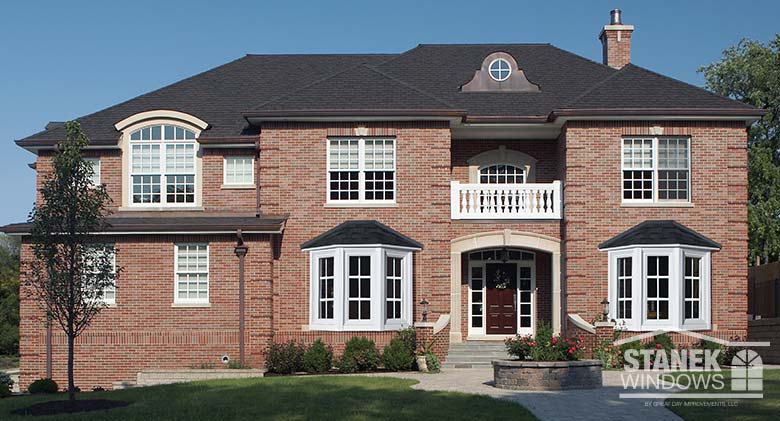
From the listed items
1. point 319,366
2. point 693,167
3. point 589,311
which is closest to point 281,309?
point 319,366

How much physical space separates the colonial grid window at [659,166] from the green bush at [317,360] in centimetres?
889

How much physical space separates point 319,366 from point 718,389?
9.66 m

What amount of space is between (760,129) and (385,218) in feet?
74.2

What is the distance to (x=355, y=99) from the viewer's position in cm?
2480

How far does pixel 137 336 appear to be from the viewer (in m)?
23.8

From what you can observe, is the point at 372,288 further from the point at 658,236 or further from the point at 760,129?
the point at 760,129

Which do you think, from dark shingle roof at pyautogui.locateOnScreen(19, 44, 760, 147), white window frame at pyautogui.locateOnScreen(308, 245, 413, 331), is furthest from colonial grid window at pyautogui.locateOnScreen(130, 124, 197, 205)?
white window frame at pyautogui.locateOnScreen(308, 245, 413, 331)

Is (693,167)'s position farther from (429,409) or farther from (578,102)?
(429,409)

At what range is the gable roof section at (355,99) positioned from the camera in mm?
24281

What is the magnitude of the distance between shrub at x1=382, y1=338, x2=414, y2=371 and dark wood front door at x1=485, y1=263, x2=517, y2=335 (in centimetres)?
481

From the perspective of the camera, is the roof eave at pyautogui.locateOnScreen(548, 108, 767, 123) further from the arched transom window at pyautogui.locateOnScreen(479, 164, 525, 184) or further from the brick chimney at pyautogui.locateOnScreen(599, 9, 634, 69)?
the brick chimney at pyautogui.locateOnScreen(599, 9, 634, 69)

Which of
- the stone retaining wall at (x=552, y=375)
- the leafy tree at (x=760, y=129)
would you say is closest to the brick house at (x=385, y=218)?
the stone retaining wall at (x=552, y=375)

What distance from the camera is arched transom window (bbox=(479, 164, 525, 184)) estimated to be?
2700cm

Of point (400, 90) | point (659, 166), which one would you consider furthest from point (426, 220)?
point (659, 166)
